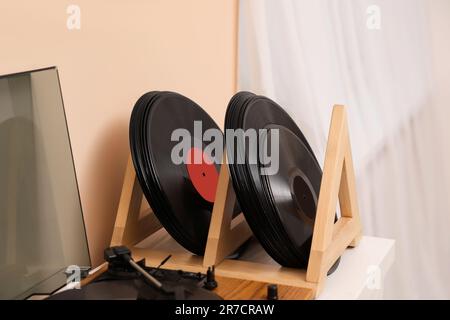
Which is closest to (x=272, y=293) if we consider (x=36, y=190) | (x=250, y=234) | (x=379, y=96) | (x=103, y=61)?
(x=250, y=234)

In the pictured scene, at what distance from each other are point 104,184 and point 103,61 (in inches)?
8.6

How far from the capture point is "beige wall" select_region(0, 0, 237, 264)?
108cm

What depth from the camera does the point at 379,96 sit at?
5.59 feet

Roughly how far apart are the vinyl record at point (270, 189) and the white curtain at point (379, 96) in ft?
1.70

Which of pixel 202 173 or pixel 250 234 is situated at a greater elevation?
pixel 202 173

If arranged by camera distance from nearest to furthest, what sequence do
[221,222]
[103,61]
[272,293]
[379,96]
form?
[272,293] < [221,222] < [103,61] < [379,96]

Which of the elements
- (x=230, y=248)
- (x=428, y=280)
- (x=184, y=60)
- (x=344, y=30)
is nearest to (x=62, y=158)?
(x=230, y=248)

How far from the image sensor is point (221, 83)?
5.79 feet

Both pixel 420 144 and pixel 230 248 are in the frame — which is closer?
pixel 230 248

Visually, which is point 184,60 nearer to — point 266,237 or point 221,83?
point 221,83

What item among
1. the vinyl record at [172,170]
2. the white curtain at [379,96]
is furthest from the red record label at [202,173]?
the white curtain at [379,96]

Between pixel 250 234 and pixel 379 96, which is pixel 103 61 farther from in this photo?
pixel 379 96

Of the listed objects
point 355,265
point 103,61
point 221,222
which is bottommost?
point 355,265

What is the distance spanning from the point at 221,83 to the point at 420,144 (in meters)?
0.50
